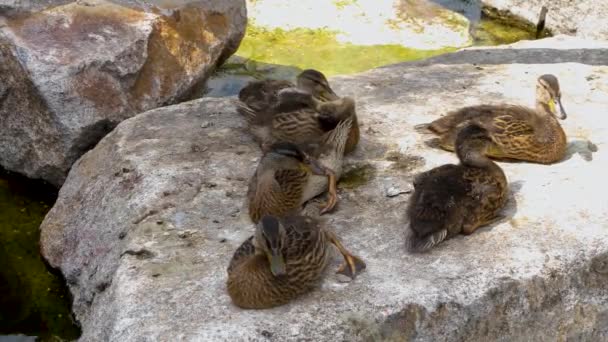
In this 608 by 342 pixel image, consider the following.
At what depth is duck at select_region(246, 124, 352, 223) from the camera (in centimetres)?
477

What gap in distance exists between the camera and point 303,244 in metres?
4.18

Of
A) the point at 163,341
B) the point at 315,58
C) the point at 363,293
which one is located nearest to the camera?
the point at 163,341

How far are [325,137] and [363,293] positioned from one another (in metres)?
1.32

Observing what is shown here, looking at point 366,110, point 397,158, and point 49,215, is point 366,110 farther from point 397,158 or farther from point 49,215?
point 49,215

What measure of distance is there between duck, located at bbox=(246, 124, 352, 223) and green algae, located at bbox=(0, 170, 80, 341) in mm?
1467

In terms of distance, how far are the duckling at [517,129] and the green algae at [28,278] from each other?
252 centimetres

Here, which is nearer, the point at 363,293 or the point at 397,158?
the point at 363,293

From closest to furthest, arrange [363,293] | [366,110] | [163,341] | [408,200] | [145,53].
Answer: [163,341], [363,293], [408,200], [366,110], [145,53]

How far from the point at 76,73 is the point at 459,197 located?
3258 millimetres

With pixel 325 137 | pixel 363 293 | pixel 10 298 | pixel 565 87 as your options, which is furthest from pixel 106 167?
pixel 565 87

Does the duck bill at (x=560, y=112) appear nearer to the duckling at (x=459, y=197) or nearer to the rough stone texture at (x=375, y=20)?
the duckling at (x=459, y=197)

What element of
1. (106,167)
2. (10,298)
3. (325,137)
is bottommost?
(10,298)

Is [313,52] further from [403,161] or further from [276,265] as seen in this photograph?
[276,265]

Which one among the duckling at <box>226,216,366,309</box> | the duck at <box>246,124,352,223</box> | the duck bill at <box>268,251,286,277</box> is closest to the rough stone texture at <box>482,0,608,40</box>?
the duck at <box>246,124,352,223</box>
